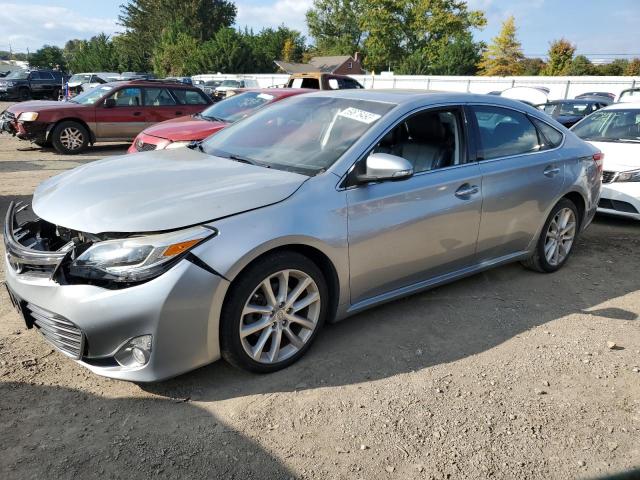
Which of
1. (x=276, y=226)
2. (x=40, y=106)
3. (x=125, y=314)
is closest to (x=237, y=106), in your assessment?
(x=40, y=106)

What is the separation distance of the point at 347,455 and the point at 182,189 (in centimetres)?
167

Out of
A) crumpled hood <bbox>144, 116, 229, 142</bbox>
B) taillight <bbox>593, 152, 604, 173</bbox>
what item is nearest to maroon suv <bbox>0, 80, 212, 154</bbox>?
crumpled hood <bbox>144, 116, 229, 142</bbox>

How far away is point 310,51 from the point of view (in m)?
87.1

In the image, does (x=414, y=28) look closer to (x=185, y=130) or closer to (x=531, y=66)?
(x=531, y=66)

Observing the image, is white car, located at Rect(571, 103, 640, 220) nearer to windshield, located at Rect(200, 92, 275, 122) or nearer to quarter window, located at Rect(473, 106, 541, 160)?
quarter window, located at Rect(473, 106, 541, 160)

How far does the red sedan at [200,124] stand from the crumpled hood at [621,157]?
433 cm

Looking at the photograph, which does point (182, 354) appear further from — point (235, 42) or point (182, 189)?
point (235, 42)

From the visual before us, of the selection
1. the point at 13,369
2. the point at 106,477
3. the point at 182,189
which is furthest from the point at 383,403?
the point at 13,369

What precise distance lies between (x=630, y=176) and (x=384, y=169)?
4694 millimetres

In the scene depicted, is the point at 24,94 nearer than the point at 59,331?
No

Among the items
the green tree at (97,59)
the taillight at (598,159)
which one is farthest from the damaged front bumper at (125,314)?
the green tree at (97,59)

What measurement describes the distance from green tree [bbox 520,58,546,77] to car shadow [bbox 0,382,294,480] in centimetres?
7024

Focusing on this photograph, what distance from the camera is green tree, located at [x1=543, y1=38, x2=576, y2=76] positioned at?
184 ft

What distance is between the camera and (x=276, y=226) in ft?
9.45
